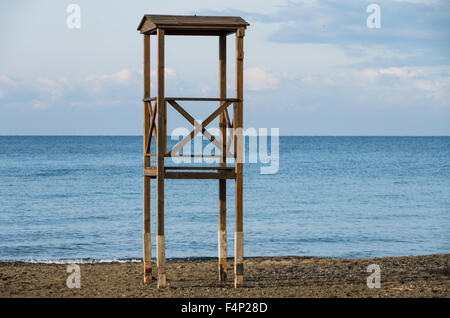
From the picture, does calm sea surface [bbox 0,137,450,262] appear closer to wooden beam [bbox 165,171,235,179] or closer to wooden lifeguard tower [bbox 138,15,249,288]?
wooden lifeguard tower [bbox 138,15,249,288]

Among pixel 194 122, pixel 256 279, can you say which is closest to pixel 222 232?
pixel 256 279

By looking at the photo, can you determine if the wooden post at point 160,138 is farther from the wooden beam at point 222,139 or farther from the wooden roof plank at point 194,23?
the wooden beam at point 222,139

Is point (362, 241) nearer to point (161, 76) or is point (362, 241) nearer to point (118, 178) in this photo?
point (161, 76)

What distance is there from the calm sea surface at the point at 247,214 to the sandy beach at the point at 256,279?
4672mm

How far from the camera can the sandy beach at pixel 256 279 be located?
12.9 meters

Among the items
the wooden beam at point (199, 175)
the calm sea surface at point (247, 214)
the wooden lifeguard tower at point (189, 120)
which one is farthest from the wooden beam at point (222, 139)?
the calm sea surface at point (247, 214)

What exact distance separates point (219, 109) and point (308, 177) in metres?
50.5

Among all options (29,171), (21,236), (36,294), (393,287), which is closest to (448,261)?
(393,287)

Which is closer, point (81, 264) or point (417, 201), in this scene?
point (81, 264)

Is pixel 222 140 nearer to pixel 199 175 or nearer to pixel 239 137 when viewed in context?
pixel 239 137

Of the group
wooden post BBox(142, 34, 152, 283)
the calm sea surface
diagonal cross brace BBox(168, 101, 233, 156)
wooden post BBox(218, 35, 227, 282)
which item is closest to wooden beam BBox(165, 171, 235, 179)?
diagonal cross brace BBox(168, 101, 233, 156)

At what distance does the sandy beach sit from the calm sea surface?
467cm

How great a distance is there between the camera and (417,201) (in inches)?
1690

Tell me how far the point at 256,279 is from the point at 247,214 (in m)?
20.7
